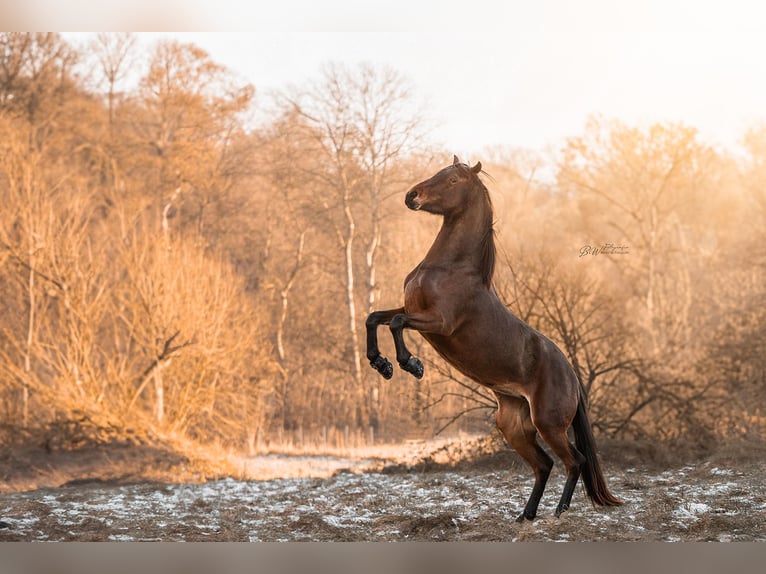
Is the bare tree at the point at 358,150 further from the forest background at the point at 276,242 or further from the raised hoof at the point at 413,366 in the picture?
the raised hoof at the point at 413,366

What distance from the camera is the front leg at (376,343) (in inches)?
155

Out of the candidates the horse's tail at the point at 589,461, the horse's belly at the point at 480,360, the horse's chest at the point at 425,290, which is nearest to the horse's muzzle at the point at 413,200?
the horse's chest at the point at 425,290

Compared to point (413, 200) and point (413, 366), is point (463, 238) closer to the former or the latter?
point (413, 200)

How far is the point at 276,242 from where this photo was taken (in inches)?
613

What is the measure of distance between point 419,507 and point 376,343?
2663 mm

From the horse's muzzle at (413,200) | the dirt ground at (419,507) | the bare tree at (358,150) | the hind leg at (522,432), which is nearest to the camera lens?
the horse's muzzle at (413,200)

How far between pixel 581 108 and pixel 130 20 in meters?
9.31

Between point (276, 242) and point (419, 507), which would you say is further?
point (276, 242)

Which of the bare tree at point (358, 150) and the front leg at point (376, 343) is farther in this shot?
the bare tree at point (358, 150)

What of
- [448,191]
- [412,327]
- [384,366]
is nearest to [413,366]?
[384,366]

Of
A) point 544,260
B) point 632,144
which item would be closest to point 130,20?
point 544,260

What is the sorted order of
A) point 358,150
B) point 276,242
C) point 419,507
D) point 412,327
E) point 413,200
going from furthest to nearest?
point 276,242, point 358,150, point 419,507, point 413,200, point 412,327

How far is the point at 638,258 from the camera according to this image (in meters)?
14.8

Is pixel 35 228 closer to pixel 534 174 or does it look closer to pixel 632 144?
pixel 534 174
